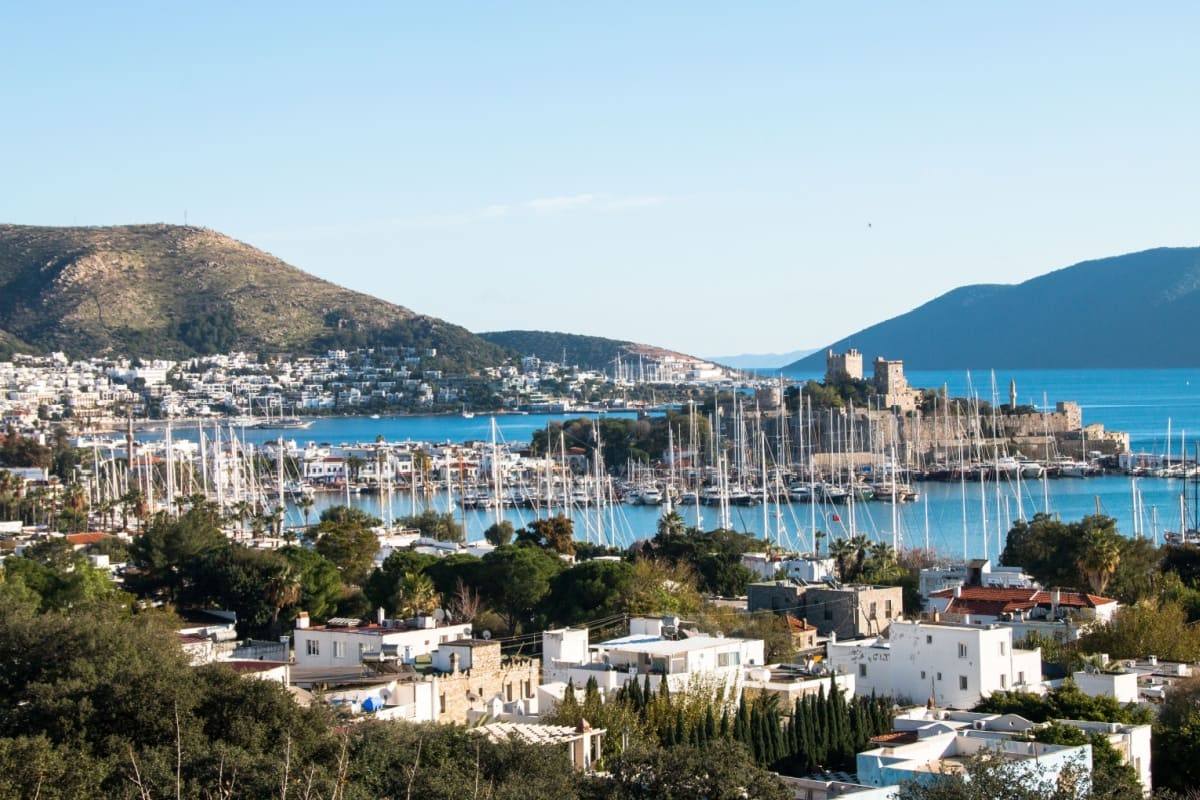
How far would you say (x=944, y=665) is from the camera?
2155 centimetres

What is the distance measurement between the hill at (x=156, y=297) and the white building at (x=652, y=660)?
133 metres

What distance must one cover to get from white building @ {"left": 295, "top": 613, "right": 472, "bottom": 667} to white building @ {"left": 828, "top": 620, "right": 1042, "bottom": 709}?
5026 millimetres

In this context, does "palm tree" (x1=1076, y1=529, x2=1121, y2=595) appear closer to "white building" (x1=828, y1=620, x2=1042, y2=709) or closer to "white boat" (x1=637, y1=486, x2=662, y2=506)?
"white building" (x1=828, y1=620, x2=1042, y2=709)

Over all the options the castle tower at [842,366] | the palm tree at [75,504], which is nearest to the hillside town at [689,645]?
the palm tree at [75,504]

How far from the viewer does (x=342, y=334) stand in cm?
16888

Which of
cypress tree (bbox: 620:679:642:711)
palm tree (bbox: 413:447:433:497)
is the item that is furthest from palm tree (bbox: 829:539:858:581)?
palm tree (bbox: 413:447:433:497)

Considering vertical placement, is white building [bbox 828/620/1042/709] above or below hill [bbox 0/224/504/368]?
below

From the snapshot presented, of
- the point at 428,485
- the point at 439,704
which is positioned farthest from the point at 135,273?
the point at 439,704

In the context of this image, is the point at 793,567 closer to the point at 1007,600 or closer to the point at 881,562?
the point at 881,562

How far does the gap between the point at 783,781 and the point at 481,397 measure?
507 feet

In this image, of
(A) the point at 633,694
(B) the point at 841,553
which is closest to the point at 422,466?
(B) the point at 841,553

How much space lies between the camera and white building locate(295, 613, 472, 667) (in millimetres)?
22406

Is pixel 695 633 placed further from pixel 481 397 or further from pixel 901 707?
pixel 481 397

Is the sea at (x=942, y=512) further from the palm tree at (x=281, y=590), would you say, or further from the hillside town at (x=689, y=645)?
the palm tree at (x=281, y=590)
